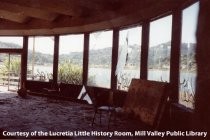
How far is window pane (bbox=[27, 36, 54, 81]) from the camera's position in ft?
37.6

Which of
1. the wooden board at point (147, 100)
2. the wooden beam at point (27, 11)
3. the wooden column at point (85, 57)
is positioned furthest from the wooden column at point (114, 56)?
the wooden beam at point (27, 11)

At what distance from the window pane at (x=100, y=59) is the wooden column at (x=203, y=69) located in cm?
519

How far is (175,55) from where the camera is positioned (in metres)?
5.89

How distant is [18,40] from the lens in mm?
12164

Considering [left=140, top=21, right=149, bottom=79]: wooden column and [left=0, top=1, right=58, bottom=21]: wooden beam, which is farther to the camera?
[left=0, top=1, right=58, bottom=21]: wooden beam

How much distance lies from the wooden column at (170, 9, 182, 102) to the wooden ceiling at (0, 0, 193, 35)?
11.1 inches

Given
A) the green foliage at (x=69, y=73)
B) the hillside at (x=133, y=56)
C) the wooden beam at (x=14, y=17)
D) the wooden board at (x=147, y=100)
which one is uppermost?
the wooden beam at (x=14, y=17)

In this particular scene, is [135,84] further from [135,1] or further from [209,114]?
[209,114]

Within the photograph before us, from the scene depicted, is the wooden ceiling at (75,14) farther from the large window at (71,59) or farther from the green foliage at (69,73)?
the green foliage at (69,73)

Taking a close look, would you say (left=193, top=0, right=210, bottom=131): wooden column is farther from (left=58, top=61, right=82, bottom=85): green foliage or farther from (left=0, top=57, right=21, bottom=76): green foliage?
(left=0, top=57, right=21, bottom=76): green foliage

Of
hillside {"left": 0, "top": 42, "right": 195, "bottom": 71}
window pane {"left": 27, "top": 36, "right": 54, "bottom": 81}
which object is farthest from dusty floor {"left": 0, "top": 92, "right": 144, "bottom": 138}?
window pane {"left": 27, "top": 36, "right": 54, "bottom": 81}

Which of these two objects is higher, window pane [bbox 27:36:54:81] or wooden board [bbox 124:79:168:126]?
window pane [bbox 27:36:54:81]

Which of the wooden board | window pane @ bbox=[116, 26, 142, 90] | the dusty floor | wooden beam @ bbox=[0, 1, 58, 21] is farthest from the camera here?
wooden beam @ bbox=[0, 1, 58, 21]

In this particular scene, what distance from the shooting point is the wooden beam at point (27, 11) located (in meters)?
8.12
